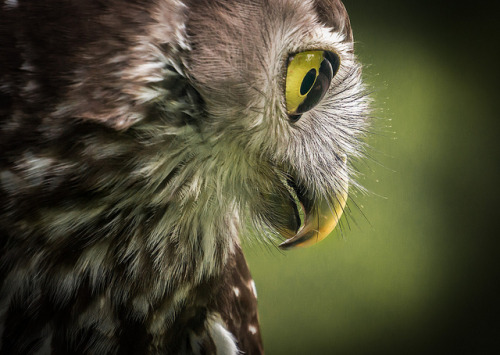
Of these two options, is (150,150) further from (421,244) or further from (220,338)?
(421,244)

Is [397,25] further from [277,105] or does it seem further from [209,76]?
[209,76]

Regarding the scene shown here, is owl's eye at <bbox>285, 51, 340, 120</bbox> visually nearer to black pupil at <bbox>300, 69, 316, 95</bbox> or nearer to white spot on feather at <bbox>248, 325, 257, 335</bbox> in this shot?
black pupil at <bbox>300, 69, 316, 95</bbox>

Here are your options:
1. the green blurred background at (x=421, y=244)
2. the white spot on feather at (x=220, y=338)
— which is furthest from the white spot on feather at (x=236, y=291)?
the green blurred background at (x=421, y=244)

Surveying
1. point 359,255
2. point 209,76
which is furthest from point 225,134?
point 359,255

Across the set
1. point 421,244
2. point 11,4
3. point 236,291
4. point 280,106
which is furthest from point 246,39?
point 421,244

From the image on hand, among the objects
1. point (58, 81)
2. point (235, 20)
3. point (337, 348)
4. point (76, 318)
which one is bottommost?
point (337, 348)

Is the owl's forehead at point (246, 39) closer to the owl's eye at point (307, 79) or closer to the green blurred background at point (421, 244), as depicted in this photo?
the owl's eye at point (307, 79)
